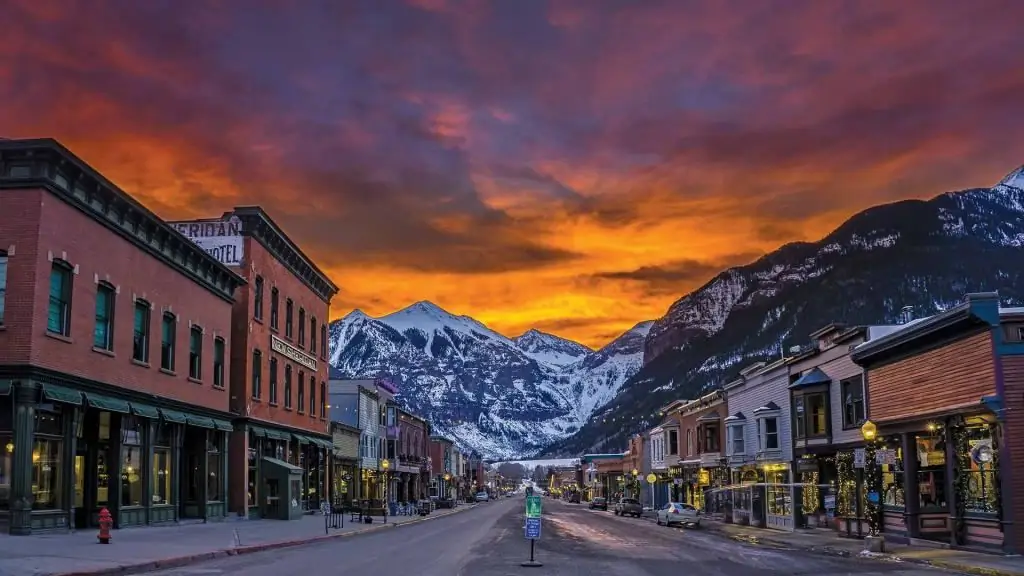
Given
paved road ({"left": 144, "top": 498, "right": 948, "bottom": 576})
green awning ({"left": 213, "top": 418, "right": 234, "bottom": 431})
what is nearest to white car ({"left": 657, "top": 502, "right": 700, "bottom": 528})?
paved road ({"left": 144, "top": 498, "right": 948, "bottom": 576})

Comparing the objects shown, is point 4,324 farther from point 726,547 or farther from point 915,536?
point 915,536

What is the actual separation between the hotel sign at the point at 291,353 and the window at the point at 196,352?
405 inches

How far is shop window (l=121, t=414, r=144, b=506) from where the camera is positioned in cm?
3469

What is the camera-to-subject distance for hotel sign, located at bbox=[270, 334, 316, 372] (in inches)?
2126

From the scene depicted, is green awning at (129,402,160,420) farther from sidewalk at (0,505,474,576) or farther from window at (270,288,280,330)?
window at (270,288,280,330)

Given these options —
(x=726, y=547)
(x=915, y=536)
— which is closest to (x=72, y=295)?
(x=726, y=547)

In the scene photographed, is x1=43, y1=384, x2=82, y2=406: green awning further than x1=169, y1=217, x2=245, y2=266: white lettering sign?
No

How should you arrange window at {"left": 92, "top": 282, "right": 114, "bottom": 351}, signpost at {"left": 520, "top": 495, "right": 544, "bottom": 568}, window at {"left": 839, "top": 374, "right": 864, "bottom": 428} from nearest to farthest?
signpost at {"left": 520, "top": 495, "right": 544, "bottom": 568}, window at {"left": 92, "top": 282, "right": 114, "bottom": 351}, window at {"left": 839, "top": 374, "right": 864, "bottom": 428}

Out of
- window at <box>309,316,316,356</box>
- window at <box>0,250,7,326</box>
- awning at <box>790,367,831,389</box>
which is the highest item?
window at <box>309,316,316,356</box>

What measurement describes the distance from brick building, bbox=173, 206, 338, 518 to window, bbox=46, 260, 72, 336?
60.9 ft

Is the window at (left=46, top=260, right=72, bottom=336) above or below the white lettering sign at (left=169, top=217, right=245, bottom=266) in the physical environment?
below

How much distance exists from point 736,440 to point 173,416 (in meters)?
34.7

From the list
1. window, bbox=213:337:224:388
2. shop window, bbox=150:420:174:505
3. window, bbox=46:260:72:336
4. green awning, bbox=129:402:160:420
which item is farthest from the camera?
window, bbox=213:337:224:388

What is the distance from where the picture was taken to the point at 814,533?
141ft
